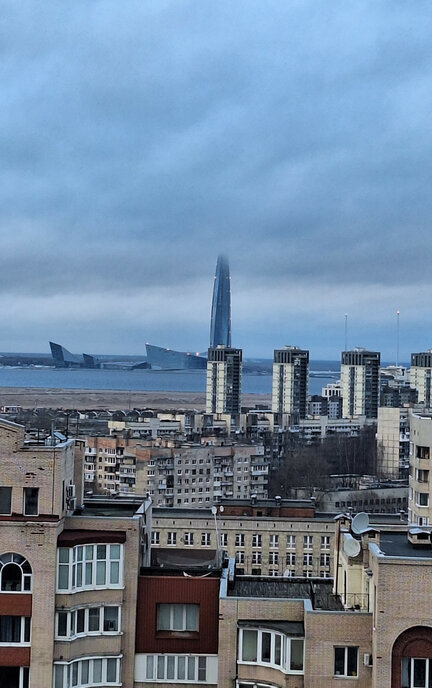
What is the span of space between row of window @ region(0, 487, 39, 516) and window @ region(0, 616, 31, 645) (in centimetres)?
170

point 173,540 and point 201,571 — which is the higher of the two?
point 201,571

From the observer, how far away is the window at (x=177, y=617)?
19000 millimetres

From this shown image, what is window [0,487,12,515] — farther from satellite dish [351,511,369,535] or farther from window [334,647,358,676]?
satellite dish [351,511,369,535]

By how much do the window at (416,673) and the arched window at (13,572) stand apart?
6144mm

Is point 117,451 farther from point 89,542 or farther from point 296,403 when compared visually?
point 296,403

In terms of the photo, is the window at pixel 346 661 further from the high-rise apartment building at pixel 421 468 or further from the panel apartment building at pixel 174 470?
the panel apartment building at pixel 174 470

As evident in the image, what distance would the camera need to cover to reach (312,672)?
1764 cm

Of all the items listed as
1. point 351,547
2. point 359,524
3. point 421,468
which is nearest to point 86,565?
point 351,547

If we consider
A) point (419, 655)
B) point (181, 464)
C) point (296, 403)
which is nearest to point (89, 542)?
point (419, 655)

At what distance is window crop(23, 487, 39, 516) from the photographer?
1891 cm

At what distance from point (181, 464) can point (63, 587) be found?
60986 millimetres

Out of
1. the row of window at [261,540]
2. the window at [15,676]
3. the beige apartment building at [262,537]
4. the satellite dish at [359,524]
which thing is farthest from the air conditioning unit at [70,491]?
the row of window at [261,540]

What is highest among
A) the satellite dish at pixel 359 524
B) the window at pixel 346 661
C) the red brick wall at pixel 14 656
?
the satellite dish at pixel 359 524

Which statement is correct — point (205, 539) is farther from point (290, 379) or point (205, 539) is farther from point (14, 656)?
point (290, 379)
